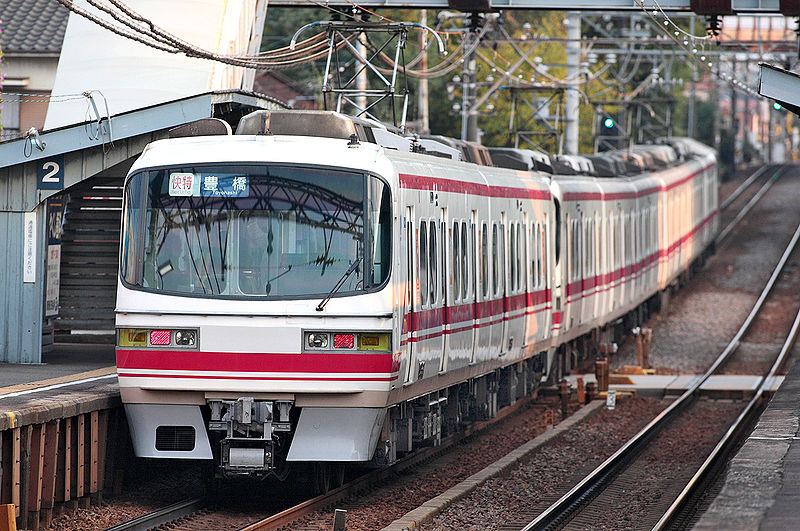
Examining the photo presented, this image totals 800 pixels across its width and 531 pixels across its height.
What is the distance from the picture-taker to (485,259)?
49.0ft

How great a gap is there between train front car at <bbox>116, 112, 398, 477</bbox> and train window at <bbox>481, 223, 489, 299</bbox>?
3.66m

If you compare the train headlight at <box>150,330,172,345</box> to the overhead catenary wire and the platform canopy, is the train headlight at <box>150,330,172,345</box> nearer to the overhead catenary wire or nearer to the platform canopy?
the overhead catenary wire

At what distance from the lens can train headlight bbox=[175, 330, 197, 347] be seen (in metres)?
10.9

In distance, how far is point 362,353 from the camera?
1087cm

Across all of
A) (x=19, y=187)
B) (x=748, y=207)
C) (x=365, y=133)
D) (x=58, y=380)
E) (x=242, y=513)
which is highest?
(x=748, y=207)

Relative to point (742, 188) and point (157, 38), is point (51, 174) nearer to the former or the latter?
point (157, 38)

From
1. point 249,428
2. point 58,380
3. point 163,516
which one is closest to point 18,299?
point 58,380

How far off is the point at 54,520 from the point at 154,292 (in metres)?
1.79

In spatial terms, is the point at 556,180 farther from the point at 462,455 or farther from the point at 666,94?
the point at 666,94

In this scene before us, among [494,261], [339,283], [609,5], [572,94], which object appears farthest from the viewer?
[572,94]

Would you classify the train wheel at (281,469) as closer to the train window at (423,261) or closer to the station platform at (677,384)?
the train window at (423,261)

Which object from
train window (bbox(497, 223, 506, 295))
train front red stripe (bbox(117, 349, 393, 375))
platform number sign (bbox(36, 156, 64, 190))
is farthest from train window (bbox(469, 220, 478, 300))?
platform number sign (bbox(36, 156, 64, 190))

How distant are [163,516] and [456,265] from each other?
3.93 m

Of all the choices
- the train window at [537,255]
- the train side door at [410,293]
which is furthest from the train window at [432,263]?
the train window at [537,255]
